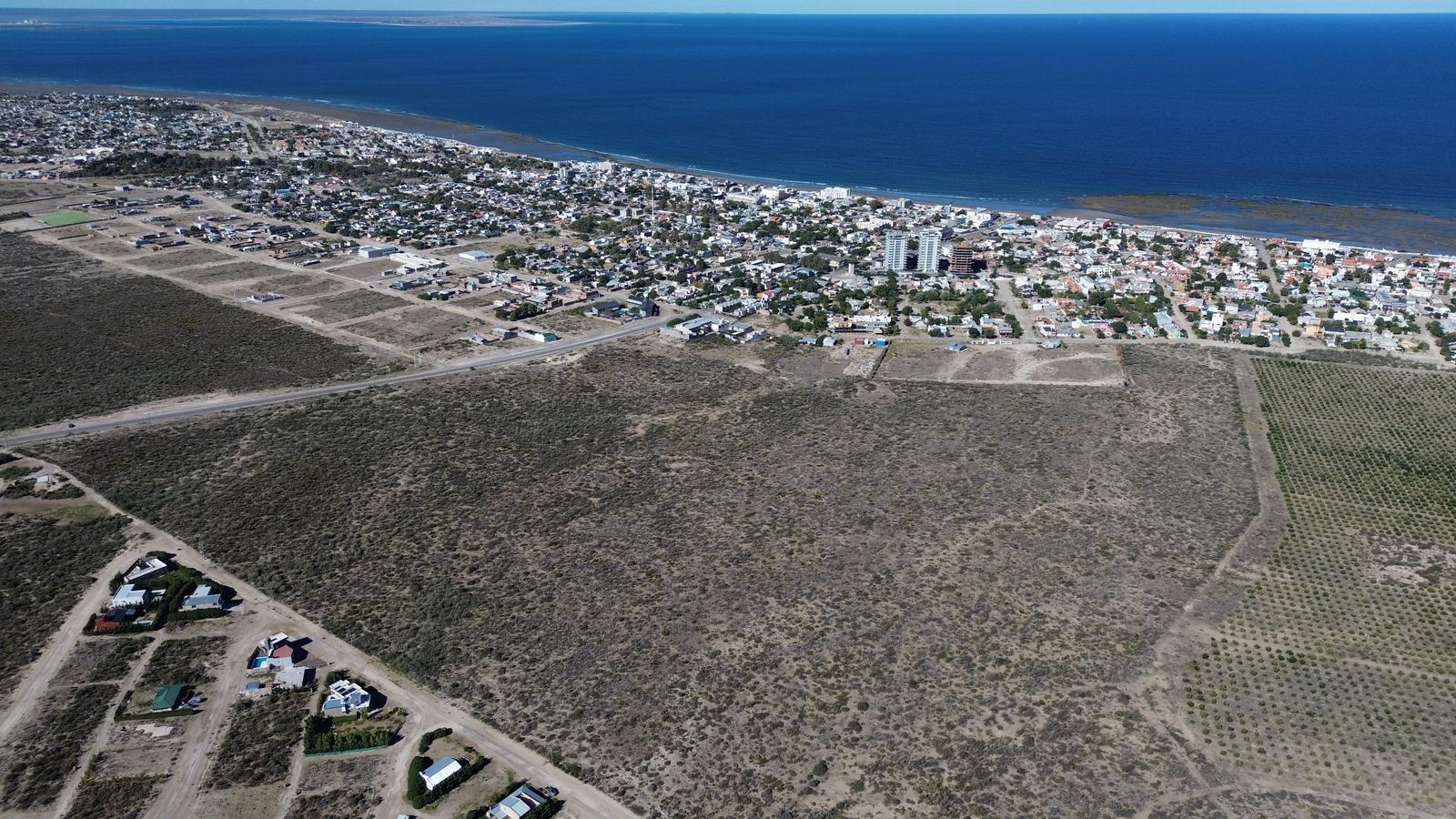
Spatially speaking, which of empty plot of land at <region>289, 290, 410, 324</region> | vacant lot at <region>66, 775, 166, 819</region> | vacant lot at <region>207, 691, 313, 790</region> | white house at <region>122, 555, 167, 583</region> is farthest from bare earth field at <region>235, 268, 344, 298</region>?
vacant lot at <region>66, 775, 166, 819</region>

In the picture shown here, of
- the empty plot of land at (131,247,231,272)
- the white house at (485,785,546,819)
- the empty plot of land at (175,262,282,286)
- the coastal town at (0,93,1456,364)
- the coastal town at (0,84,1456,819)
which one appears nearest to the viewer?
the white house at (485,785,546,819)

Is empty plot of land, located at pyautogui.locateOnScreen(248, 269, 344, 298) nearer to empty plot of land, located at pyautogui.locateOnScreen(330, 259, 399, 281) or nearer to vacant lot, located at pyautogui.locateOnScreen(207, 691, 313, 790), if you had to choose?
empty plot of land, located at pyautogui.locateOnScreen(330, 259, 399, 281)

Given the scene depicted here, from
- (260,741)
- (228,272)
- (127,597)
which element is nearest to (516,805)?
(260,741)

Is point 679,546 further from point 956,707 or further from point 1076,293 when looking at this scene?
point 1076,293

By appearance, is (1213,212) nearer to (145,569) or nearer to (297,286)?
(297,286)

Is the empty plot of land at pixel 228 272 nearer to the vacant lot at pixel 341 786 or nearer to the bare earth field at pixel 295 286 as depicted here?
the bare earth field at pixel 295 286

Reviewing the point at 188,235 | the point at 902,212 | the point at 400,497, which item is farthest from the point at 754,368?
the point at 188,235
